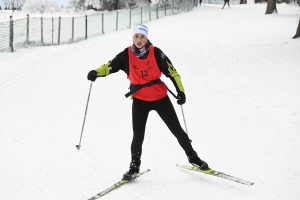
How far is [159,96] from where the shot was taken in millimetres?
4289

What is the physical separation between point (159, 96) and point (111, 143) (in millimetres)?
2083

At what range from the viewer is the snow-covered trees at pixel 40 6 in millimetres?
55056

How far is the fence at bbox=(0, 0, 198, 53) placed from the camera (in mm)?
16094

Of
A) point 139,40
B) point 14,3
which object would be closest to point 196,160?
point 139,40

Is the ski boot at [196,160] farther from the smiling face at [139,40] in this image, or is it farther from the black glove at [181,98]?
the smiling face at [139,40]

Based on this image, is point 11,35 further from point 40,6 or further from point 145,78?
point 40,6

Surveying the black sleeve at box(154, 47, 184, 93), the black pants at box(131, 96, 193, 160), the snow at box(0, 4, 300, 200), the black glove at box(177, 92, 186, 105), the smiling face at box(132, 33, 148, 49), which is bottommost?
the snow at box(0, 4, 300, 200)

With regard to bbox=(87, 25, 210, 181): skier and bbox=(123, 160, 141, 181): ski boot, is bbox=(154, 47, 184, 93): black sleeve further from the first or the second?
bbox=(123, 160, 141, 181): ski boot

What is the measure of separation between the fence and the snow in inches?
135

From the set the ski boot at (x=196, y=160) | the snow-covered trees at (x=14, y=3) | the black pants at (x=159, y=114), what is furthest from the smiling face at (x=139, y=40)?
the snow-covered trees at (x=14, y=3)

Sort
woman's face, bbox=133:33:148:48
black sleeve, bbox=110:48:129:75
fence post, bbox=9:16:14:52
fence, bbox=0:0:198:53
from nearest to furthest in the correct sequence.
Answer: woman's face, bbox=133:33:148:48 → black sleeve, bbox=110:48:129:75 → fence post, bbox=9:16:14:52 → fence, bbox=0:0:198:53

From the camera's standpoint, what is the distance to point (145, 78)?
165 inches

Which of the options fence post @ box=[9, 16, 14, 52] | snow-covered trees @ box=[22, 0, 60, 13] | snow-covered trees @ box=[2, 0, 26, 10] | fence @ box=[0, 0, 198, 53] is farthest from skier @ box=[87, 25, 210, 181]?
snow-covered trees @ box=[2, 0, 26, 10]

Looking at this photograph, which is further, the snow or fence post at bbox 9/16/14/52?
fence post at bbox 9/16/14/52
